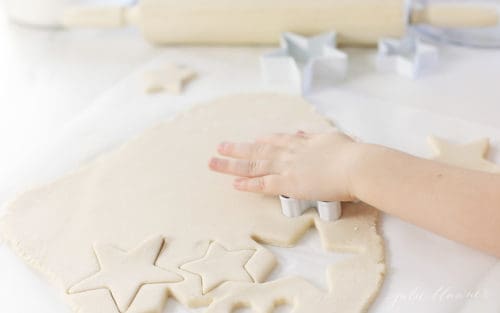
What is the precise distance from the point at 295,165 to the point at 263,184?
0.05 metres

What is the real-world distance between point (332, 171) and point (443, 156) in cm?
19

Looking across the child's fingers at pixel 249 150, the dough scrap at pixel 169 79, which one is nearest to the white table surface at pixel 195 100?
the dough scrap at pixel 169 79

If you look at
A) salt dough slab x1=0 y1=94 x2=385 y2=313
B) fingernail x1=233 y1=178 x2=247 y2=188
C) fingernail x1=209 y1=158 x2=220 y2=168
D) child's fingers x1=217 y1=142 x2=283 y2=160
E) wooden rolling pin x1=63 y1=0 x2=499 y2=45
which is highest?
wooden rolling pin x1=63 y1=0 x2=499 y2=45

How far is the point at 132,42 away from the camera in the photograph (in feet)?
4.31

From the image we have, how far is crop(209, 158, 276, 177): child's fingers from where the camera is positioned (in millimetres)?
849

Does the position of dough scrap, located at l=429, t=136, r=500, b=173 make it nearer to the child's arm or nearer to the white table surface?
the white table surface

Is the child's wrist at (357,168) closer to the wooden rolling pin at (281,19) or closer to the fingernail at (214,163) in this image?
the fingernail at (214,163)

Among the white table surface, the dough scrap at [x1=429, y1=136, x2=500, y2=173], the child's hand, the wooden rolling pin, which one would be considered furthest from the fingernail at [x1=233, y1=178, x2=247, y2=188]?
the wooden rolling pin

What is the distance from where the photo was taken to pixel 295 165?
0.83 metres

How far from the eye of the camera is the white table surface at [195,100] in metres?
0.74

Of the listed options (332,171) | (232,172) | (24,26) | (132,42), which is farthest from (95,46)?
(332,171)

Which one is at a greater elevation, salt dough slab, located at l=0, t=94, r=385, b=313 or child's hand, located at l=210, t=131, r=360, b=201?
child's hand, located at l=210, t=131, r=360, b=201

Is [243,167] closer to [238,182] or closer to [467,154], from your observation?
[238,182]

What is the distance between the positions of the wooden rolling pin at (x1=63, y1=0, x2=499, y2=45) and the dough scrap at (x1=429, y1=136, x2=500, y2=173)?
1.03ft
